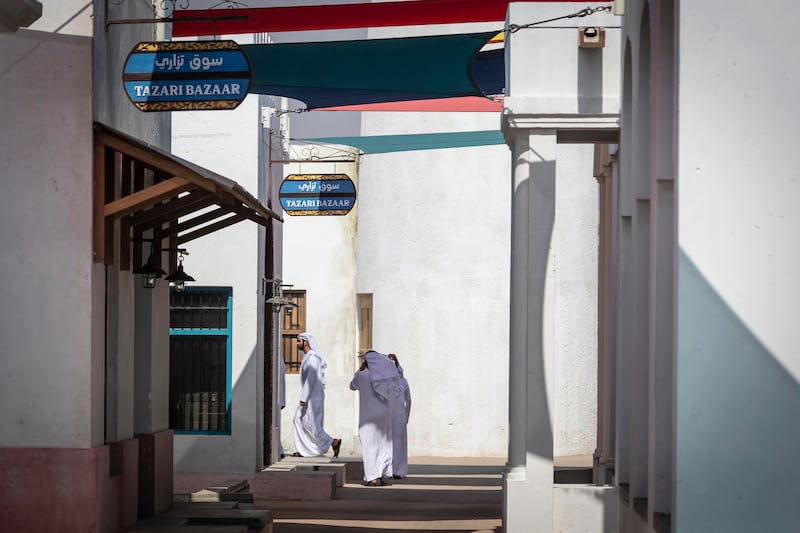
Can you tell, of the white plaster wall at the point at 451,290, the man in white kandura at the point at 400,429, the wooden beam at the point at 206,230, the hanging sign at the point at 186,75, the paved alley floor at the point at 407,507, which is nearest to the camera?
the hanging sign at the point at 186,75

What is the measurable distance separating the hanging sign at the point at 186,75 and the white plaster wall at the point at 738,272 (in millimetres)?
4342

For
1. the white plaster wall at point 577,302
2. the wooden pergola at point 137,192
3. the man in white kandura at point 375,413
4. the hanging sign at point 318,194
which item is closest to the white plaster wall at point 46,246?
the wooden pergola at point 137,192

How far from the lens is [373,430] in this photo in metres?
18.3

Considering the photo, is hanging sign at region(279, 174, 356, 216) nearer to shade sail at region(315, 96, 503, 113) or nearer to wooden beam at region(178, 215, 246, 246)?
shade sail at region(315, 96, 503, 113)

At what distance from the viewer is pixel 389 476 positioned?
18.3 metres

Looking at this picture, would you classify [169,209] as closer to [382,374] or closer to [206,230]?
[206,230]

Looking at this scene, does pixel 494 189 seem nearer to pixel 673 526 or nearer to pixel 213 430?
pixel 213 430

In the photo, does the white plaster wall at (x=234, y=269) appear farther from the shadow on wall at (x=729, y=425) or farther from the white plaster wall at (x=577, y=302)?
the shadow on wall at (x=729, y=425)

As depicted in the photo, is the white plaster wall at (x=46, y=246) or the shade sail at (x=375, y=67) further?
the shade sail at (x=375, y=67)

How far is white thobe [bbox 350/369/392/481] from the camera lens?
18.1 m

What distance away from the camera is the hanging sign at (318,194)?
17844mm

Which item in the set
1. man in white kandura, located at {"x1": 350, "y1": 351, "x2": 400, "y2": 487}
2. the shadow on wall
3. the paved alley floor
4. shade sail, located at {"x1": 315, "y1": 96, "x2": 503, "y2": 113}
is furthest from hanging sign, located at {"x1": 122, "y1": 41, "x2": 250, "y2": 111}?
man in white kandura, located at {"x1": 350, "y1": 351, "x2": 400, "y2": 487}

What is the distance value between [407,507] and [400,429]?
4.12m

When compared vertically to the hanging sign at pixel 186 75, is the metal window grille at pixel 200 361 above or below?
below
